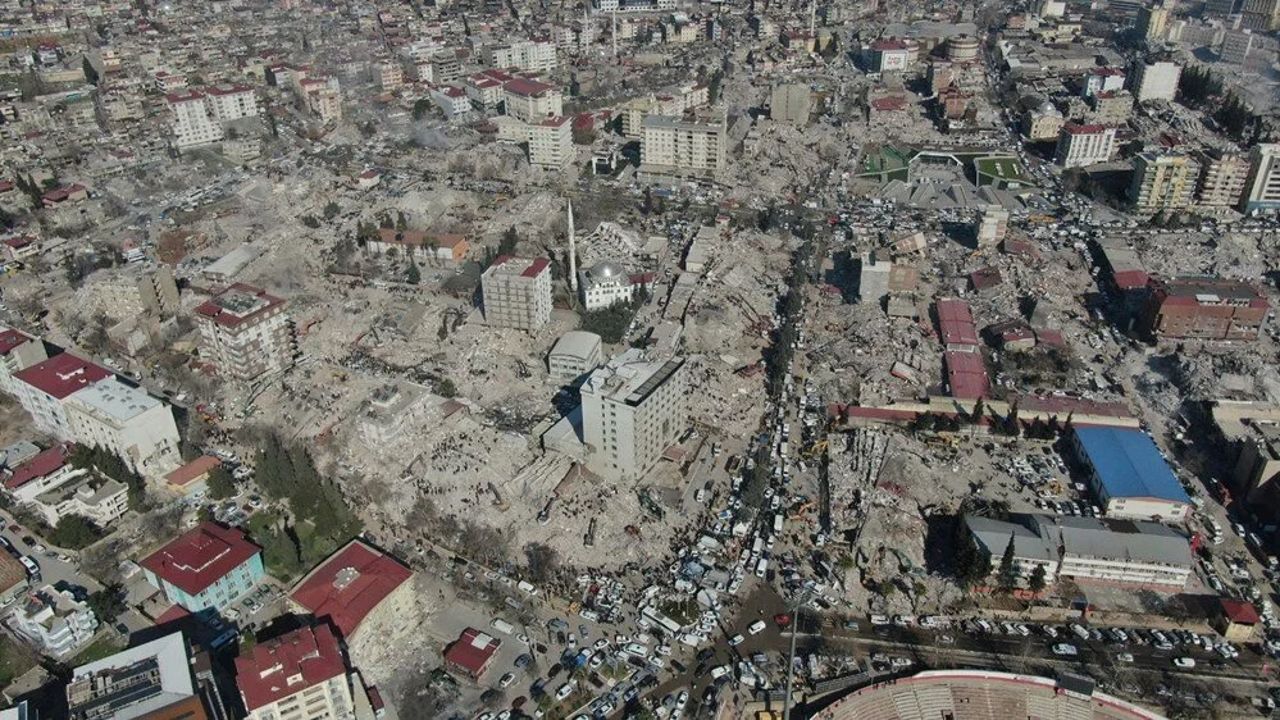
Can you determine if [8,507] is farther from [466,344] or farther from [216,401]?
[466,344]

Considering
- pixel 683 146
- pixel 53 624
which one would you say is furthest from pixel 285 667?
pixel 683 146

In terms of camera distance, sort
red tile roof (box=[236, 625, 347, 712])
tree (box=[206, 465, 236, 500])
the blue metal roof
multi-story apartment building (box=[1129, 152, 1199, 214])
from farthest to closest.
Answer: multi-story apartment building (box=[1129, 152, 1199, 214]) < tree (box=[206, 465, 236, 500]) < the blue metal roof < red tile roof (box=[236, 625, 347, 712])

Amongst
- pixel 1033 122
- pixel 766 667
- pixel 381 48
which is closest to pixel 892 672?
pixel 766 667

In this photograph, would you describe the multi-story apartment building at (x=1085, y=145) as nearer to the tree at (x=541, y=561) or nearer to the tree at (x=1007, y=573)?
the tree at (x=1007, y=573)

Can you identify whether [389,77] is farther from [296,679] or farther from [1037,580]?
[1037,580]

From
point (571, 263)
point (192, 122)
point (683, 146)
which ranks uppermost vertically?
point (192, 122)

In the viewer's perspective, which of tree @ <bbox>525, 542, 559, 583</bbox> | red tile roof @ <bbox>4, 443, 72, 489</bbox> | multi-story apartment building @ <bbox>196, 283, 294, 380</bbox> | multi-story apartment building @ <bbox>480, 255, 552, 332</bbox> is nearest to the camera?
tree @ <bbox>525, 542, 559, 583</bbox>

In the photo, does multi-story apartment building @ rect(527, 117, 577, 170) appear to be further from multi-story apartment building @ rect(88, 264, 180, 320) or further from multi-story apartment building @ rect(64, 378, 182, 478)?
multi-story apartment building @ rect(64, 378, 182, 478)

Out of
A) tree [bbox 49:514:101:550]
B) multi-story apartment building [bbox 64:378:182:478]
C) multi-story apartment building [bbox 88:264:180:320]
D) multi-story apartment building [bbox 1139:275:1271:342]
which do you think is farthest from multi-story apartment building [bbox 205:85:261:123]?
multi-story apartment building [bbox 1139:275:1271:342]
